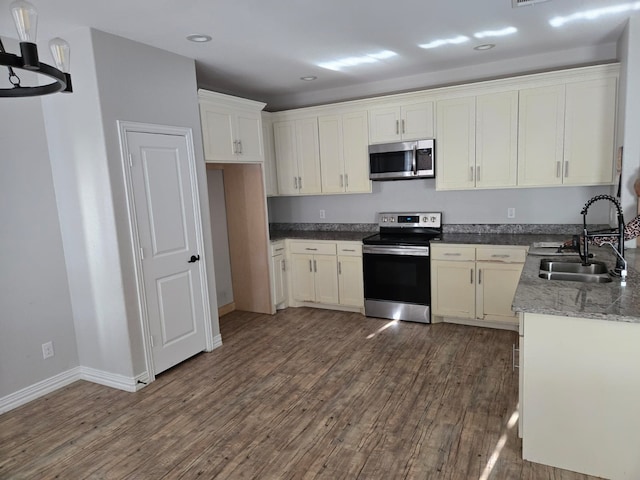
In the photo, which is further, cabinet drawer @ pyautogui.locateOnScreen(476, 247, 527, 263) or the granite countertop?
cabinet drawer @ pyautogui.locateOnScreen(476, 247, 527, 263)

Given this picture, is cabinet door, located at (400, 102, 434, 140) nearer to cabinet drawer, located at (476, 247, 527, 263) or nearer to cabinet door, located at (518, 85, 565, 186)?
cabinet door, located at (518, 85, 565, 186)

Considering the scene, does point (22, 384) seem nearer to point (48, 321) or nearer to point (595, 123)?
point (48, 321)

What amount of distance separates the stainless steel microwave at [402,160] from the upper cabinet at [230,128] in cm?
127

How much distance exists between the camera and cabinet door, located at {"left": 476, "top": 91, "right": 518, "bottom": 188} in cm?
400

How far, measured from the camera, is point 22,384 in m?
3.15

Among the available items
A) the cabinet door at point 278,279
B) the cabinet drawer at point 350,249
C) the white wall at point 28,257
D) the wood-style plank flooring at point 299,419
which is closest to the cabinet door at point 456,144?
the cabinet drawer at point 350,249

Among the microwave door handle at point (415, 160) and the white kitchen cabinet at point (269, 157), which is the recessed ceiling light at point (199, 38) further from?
the microwave door handle at point (415, 160)

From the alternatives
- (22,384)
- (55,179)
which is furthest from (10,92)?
(22,384)

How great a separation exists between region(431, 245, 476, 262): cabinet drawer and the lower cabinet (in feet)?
2.75

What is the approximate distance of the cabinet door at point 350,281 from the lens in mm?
4676

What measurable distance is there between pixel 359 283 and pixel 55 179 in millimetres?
3053

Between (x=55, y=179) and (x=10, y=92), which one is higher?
(x=10, y=92)

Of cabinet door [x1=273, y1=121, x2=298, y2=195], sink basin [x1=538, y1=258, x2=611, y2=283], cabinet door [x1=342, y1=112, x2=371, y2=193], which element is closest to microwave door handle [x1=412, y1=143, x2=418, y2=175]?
cabinet door [x1=342, y1=112, x2=371, y2=193]

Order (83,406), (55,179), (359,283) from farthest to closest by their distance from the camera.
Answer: (359,283), (55,179), (83,406)
